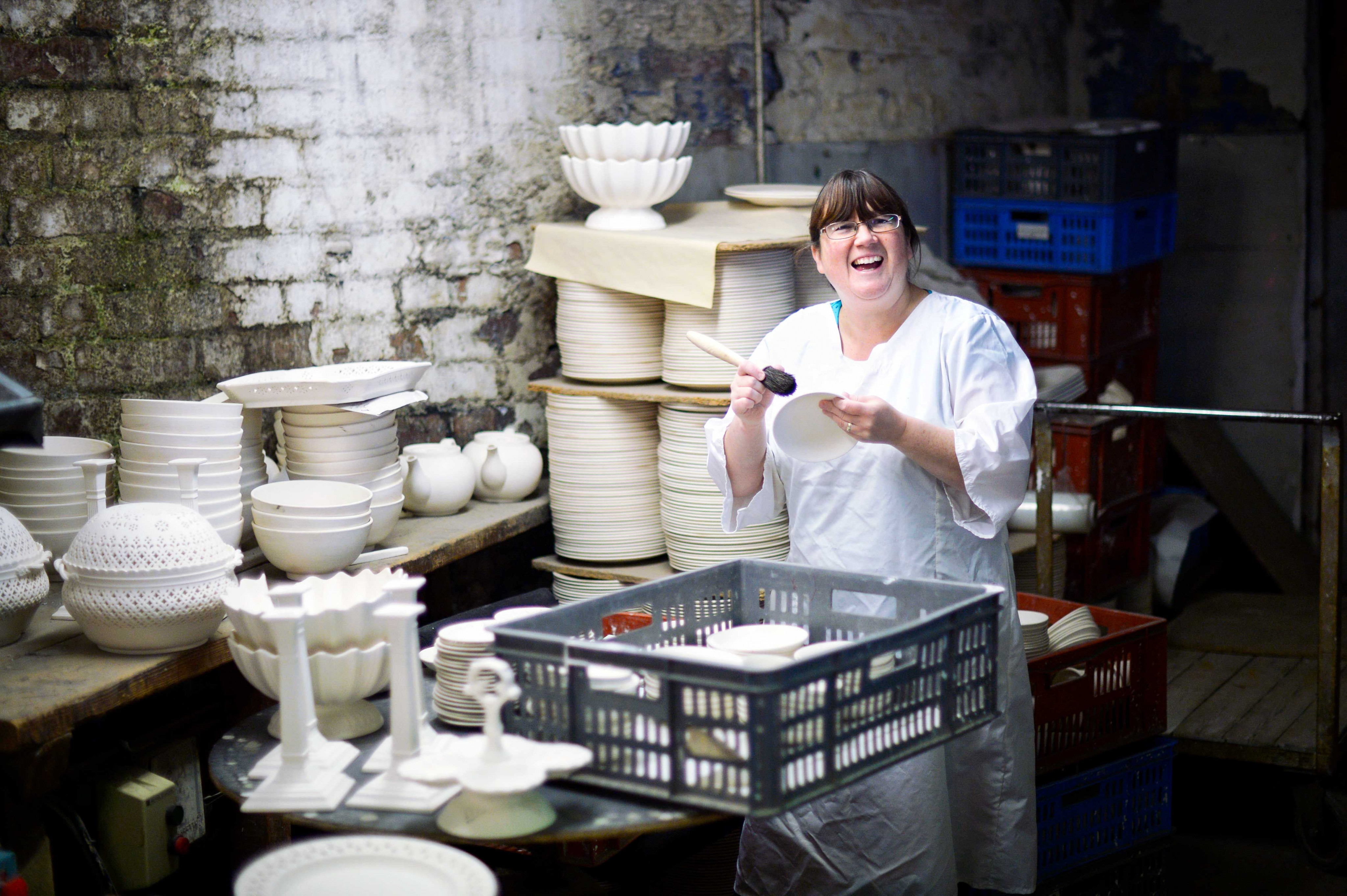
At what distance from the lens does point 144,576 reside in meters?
2.63

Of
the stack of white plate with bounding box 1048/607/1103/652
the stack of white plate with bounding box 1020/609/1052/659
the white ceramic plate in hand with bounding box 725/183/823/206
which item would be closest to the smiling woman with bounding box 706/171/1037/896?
the stack of white plate with bounding box 1020/609/1052/659

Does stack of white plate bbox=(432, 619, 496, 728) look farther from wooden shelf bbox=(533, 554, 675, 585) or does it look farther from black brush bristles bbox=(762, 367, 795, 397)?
wooden shelf bbox=(533, 554, 675, 585)

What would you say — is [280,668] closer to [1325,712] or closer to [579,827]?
[579,827]

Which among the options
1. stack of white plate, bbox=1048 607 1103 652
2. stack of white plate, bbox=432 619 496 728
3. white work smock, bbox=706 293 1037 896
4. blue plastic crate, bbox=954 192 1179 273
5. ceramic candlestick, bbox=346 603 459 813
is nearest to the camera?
ceramic candlestick, bbox=346 603 459 813

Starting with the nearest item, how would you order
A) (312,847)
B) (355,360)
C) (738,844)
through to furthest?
(312,847) → (738,844) → (355,360)

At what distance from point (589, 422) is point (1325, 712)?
227 centimetres

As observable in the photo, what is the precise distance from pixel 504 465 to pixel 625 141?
3.35 feet

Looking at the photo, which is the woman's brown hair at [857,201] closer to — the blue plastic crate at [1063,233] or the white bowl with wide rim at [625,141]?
the white bowl with wide rim at [625,141]

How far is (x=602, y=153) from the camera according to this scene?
4102 millimetres

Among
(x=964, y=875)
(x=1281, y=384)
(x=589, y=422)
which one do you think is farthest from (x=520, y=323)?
(x=1281, y=384)

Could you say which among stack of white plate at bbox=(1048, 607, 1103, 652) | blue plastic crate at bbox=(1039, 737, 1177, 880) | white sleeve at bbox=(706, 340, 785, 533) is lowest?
blue plastic crate at bbox=(1039, 737, 1177, 880)

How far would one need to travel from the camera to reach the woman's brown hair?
2791mm

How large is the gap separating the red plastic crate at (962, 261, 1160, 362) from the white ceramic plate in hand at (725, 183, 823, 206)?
1.46m

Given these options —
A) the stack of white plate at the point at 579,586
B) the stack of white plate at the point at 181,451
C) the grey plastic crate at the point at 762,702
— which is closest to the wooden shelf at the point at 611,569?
the stack of white plate at the point at 579,586
